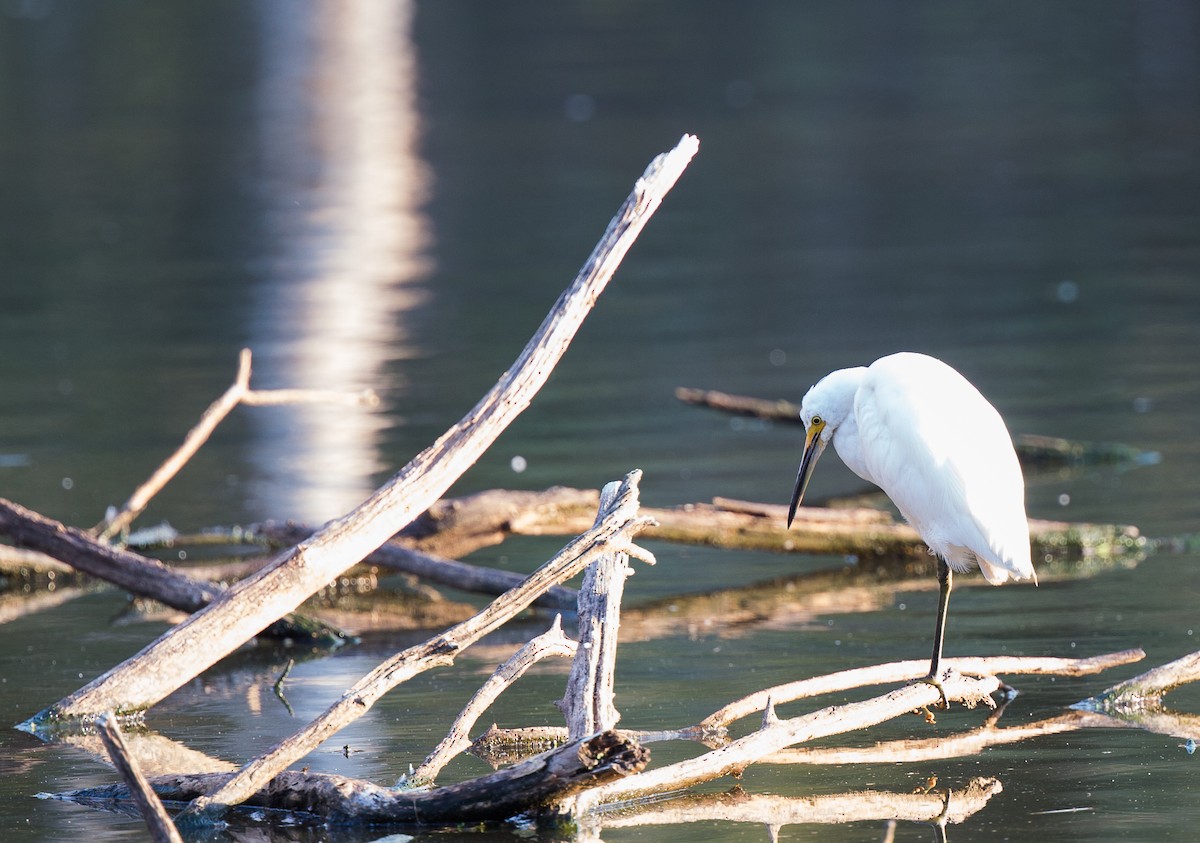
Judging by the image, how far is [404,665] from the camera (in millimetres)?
4977

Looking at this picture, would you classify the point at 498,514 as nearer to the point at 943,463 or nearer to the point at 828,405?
the point at 828,405

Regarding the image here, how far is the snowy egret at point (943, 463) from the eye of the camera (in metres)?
5.87

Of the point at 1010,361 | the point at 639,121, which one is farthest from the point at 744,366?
the point at 639,121

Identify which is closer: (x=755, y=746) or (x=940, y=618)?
(x=755, y=746)

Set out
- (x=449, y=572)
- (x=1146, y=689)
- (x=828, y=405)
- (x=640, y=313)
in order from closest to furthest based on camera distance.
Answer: (x=1146, y=689) < (x=828, y=405) < (x=449, y=572) < (x=640, y=313)

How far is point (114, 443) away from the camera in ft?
37.1

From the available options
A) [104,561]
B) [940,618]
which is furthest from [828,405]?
[104,561]

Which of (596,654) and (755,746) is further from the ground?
(596,654)

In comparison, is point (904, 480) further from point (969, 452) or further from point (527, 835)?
point (527, 835)

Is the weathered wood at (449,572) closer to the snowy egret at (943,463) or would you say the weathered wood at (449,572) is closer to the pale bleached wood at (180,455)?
the pale bleached wood at (180,455)

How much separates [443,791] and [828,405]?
7.89 ft

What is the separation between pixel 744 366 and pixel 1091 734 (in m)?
6.99

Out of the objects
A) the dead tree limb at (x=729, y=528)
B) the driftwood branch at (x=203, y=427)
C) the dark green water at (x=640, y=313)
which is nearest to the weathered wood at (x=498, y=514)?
the dead tree limb at (x=729, y=528)

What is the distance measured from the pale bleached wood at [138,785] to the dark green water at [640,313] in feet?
2.64
